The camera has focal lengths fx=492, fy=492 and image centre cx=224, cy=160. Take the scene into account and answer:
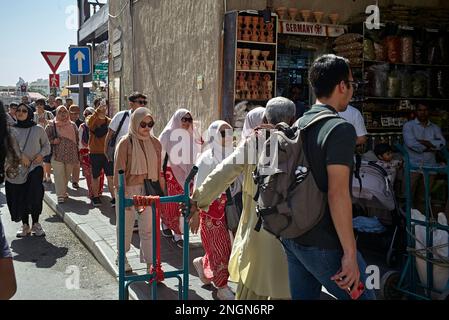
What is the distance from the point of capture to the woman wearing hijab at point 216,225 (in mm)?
4457

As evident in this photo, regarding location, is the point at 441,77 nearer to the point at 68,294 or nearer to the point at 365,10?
the point at 365,10

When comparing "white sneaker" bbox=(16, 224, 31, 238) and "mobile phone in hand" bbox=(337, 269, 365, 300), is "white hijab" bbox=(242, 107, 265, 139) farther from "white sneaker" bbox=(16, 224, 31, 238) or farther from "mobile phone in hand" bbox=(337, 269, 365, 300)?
"white sneaker" bbox=(16, 224, 31, 238)

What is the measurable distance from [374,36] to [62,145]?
19.5 feet

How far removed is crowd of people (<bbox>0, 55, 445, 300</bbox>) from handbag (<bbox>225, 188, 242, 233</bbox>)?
41 millimetres

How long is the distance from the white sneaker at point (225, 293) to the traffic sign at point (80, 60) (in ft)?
25.6

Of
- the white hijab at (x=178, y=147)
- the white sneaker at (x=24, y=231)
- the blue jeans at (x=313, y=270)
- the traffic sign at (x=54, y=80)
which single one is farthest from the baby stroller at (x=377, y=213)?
the traffic sign at (x=54, y=80)

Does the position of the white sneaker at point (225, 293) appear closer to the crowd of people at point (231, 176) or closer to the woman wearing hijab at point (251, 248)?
the crowd of people at point (231, 176)

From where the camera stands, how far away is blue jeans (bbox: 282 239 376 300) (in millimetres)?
2441

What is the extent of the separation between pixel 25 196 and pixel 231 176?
4.64 metres

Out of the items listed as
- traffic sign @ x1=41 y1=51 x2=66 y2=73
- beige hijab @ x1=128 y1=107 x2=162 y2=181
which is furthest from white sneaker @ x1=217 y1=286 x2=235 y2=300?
traffic sign @ x1=41 y1=51 x2=66 y2=73

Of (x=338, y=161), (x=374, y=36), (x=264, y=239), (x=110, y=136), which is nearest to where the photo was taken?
(x=338, y=161)

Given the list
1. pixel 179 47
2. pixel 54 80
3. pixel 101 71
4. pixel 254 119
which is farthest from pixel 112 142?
pixel 101 71
